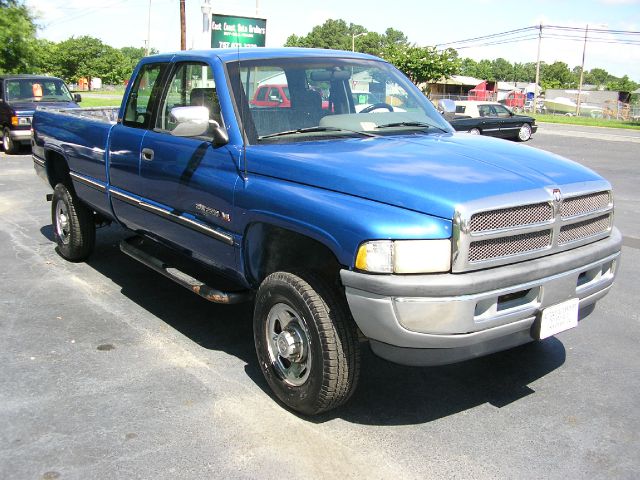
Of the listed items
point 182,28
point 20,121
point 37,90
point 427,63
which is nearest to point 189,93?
point 20,121

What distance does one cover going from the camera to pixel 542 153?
159 inches

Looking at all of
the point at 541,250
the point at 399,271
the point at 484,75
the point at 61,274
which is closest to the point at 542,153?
the point at 541,250

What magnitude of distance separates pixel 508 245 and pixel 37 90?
15.9m

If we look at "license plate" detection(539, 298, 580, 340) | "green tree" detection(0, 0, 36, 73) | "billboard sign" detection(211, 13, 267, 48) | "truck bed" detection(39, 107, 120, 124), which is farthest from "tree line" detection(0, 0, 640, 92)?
"license plate" detection(539, 298, 580, 340)

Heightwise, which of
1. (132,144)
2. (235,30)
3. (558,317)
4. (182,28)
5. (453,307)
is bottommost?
(558,317)

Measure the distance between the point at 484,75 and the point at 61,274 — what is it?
138 m

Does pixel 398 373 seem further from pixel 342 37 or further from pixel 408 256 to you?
pixel 342 37

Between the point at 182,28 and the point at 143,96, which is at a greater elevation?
A: the point at 182,28

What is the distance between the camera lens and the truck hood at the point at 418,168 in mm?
3139

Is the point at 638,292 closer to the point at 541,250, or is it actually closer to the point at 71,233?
the point at 541,250

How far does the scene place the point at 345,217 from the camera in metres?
3.16

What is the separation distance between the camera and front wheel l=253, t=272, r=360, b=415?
3.33m

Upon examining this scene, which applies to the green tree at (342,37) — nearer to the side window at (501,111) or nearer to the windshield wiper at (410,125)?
the side window at (501,111)

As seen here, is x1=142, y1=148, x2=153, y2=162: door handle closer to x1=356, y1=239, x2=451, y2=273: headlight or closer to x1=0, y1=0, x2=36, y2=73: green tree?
x1=356, y1=239, x2=451, y2=273: headlight
